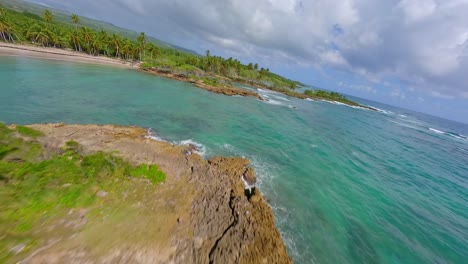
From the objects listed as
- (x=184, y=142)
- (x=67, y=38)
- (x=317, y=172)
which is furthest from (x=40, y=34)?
(x=317, y=172)

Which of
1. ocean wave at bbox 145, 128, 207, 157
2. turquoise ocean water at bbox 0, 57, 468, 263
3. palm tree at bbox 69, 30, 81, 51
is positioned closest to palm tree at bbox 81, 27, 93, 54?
palm tree at bbox 69, 30, 81, 51

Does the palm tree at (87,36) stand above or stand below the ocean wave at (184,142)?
above

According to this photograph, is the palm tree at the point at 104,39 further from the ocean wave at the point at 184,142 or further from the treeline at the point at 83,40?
the ocean wave at the point at 184,142

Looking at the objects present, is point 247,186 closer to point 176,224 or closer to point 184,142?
point 176,224

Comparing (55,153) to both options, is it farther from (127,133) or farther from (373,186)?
(373,186)

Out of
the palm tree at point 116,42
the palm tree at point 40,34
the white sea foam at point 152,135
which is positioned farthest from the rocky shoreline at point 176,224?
the palm tree at point 40,34

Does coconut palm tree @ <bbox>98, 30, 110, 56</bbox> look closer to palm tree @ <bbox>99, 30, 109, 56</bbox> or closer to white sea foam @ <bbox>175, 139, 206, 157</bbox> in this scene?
palm tree @ <bbox>99, 30, 109, 56</bbox>
